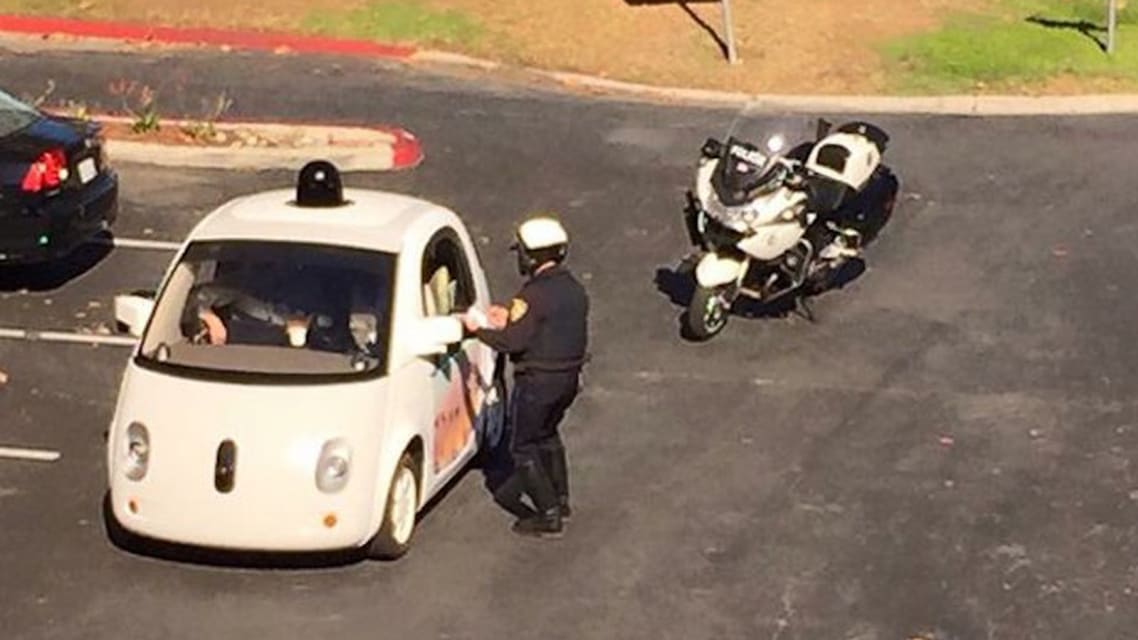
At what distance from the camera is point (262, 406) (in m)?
11.3

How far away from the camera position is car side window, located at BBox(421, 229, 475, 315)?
1245cm

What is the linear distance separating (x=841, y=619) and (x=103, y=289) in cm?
724

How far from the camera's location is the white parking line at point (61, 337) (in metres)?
15.3

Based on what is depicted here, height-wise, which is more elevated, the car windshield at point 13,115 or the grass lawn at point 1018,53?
the car windshield at point 13,115

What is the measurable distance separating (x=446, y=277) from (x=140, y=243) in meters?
5.46

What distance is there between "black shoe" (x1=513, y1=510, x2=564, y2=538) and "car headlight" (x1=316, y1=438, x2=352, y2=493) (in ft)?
4.16

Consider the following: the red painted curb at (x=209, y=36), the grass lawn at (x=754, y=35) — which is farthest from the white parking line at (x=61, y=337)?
the grass lawn at (x=754, y=35)

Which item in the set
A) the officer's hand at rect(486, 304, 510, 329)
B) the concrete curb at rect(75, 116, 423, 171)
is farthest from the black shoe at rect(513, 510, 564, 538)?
the concrete curb at rect(75, 116, 423, 171)

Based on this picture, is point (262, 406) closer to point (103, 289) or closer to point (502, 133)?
point (103, 289)

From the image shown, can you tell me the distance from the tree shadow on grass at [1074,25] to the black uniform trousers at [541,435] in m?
15.0

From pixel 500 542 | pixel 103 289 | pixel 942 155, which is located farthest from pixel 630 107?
pixel 500 542

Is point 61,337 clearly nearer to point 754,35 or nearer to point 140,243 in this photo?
point 140,243

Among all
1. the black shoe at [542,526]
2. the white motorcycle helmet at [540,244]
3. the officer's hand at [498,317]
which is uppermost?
the white motorcycle helmet at [540,244]

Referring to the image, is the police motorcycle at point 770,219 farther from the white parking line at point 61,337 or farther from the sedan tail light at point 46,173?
the sedan tail light at point 46,173
